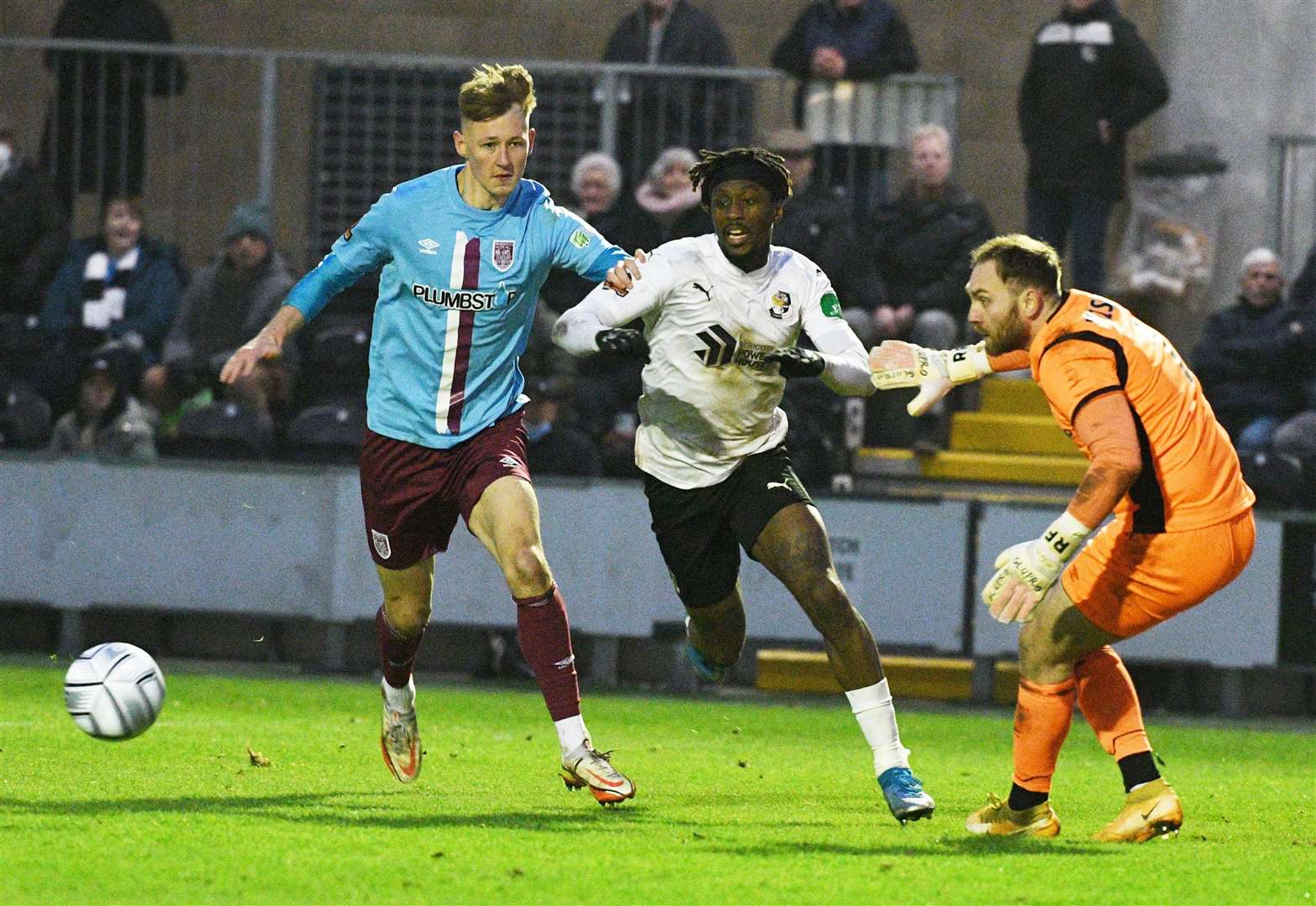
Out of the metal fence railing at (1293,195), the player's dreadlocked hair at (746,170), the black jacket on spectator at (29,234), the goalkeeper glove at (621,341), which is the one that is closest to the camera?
the goalkeeper glove at (621,341)

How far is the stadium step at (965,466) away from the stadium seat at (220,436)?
12.7 ft

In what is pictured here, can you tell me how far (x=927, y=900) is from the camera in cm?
624

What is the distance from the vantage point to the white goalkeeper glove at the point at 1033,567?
6.89 metres

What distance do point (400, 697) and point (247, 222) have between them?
708 centimetres

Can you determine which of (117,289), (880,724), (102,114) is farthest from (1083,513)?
(102,114)

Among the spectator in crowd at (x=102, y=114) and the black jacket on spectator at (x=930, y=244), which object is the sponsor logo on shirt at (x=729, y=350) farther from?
the spectator in crowd at (x=102, y=114)

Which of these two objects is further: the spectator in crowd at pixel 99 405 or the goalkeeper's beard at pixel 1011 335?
the spectator in crowd at pixel 99 405

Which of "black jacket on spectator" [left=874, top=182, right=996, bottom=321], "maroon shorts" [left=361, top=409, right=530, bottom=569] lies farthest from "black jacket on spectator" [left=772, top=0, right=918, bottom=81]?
"maroon shorts" [left=361, top=409, right=530, bottom=569]

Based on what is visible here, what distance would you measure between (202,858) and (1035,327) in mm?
3056

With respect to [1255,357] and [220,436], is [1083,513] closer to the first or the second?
[1255,357]

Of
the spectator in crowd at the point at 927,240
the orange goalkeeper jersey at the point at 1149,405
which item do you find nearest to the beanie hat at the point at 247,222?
the spectator in crowd at the point at 927,240

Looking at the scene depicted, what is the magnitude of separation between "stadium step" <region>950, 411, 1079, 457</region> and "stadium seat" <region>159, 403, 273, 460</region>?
15.2 feet

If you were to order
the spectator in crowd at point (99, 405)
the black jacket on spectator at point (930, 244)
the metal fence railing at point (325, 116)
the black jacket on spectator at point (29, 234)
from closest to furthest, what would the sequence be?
the spectator in crowd at point (99, 405) → the black jacket on spectator at point (930, 244) → the black jacket on spectator at point (29, 234) → the metal fence railing at point (325, 116)

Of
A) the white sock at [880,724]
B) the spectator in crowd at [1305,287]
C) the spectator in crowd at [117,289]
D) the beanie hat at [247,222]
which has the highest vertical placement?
the beanie hat at [247,222]
